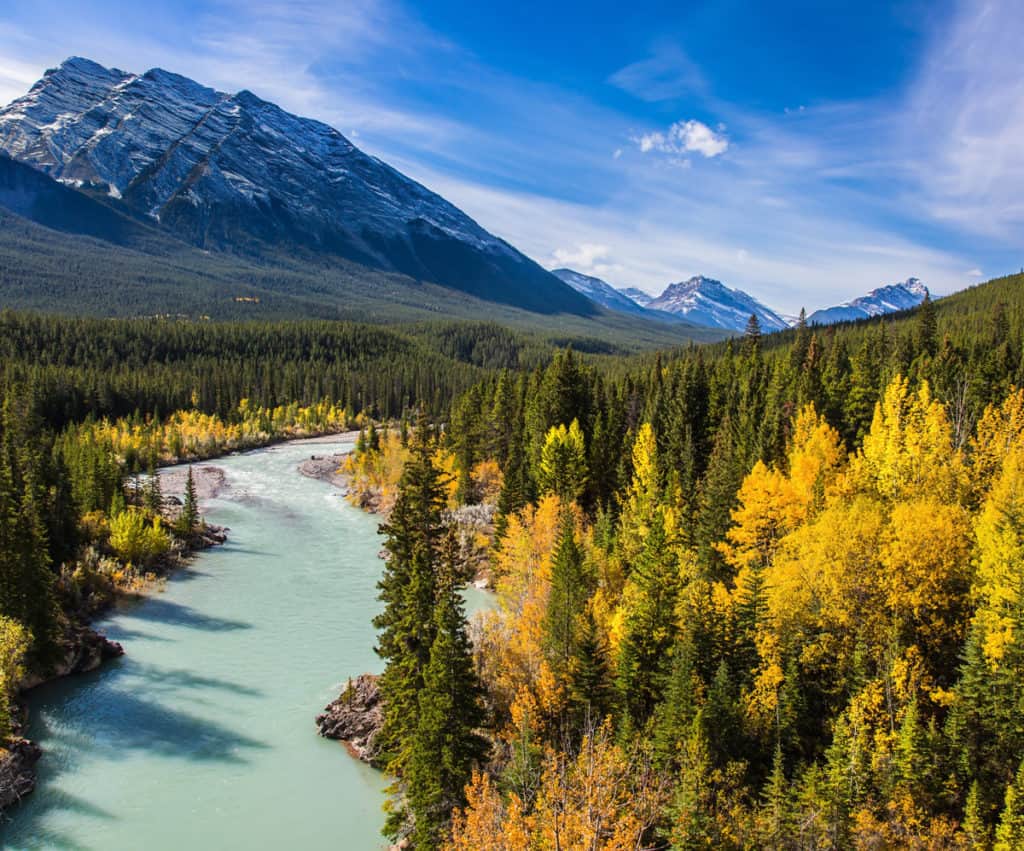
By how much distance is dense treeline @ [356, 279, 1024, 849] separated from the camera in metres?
24.5

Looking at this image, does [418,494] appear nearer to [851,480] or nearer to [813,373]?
[851,480]

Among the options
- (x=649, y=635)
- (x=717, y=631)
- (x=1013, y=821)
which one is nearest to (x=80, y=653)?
(x=649, y=635)

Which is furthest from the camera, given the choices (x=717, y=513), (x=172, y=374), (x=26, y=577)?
(x=172, y=374)

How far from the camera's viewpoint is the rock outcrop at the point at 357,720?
3369 centimetres

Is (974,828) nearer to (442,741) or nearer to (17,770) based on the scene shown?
(442,741)

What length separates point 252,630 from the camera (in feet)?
159

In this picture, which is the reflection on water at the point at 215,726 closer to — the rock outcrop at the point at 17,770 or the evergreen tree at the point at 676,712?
the rock outcrop at the point at 17,770

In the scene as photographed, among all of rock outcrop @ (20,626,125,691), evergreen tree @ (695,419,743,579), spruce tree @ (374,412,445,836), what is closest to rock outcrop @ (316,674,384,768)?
spruce tree @ (374,412,445,836)

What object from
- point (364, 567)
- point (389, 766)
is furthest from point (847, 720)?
point (364, 567)

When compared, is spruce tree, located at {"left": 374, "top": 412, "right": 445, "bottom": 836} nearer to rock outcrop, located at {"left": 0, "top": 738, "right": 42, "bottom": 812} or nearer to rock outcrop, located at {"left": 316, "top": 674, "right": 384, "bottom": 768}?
rock outcrop, located at {"left": 316, "top": 674, "right": 384, "bottom": 768}

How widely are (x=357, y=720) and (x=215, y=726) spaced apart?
7293 mm

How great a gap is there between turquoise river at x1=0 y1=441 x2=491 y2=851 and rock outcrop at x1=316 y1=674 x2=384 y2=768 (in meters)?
0.52

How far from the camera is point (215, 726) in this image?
36031 mm

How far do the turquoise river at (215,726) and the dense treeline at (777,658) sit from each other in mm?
5793
